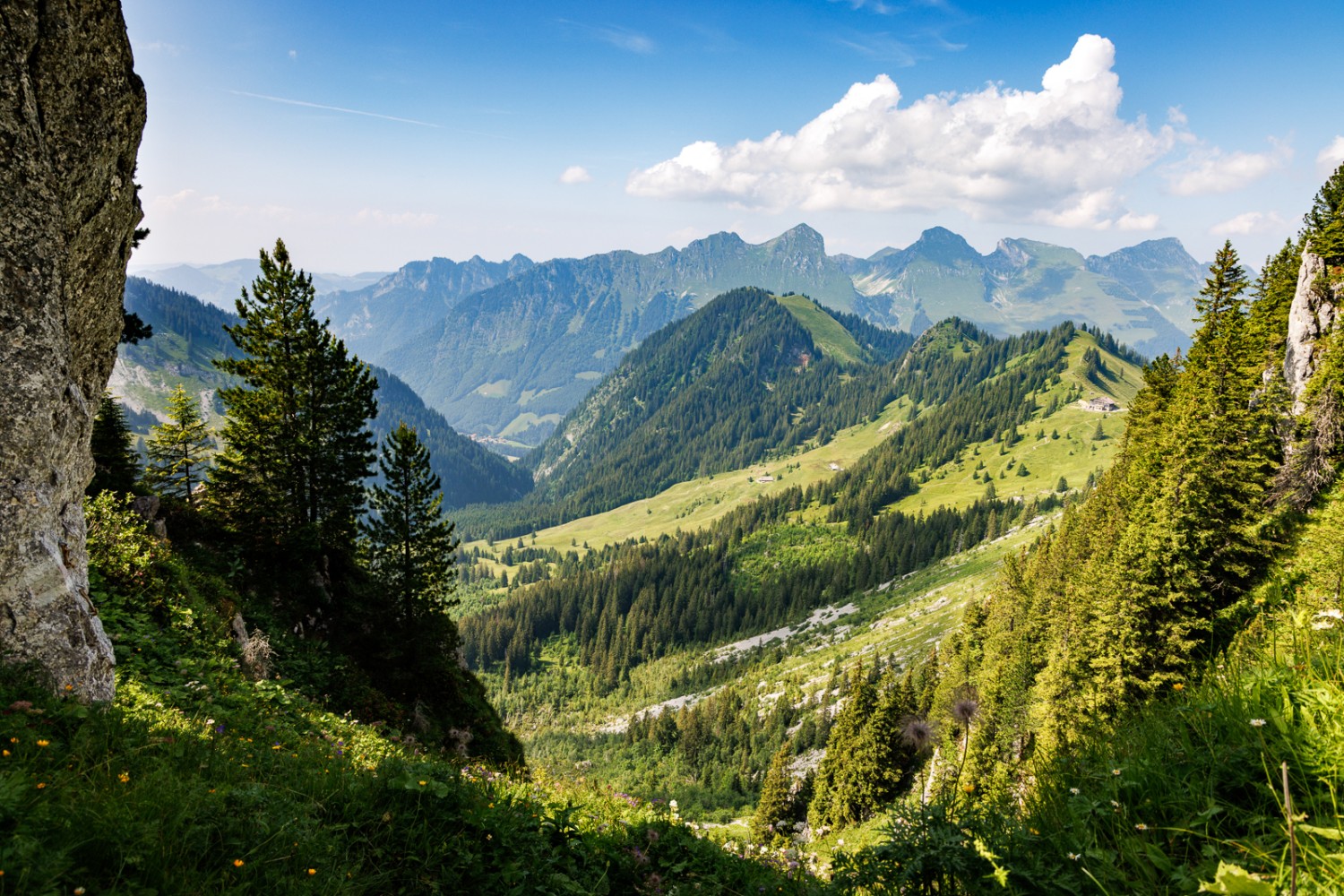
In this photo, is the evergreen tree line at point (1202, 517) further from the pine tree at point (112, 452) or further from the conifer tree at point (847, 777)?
the pine tree at point (112, 452)

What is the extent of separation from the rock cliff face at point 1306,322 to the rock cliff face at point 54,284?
42.7 m

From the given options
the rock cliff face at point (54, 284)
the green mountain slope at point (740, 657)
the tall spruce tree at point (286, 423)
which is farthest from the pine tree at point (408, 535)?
the green mountain slope at point (740, 657)

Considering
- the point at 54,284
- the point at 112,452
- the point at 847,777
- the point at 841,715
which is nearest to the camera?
the point at 54,284

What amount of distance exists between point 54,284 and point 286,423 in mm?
18474

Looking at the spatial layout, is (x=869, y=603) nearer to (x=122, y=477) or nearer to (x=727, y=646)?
(x=727, y=646)

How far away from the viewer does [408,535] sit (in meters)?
30.0

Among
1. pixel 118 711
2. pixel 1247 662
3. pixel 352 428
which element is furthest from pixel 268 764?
pixel 352 428

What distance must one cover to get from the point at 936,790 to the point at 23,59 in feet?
54.4

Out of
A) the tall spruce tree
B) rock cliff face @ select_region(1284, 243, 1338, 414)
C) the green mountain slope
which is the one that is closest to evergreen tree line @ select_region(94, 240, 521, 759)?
the tall spruce tree

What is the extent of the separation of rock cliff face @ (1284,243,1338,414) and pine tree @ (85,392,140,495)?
170 feet

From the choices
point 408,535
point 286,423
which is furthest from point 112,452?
point 408,535

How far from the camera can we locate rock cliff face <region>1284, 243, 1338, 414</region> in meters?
28.4

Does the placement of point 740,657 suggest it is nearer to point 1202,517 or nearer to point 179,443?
point 179,443

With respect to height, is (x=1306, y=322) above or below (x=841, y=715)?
above
